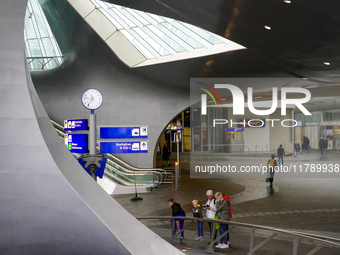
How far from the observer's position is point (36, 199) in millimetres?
4762

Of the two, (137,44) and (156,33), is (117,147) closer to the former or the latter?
(156,33)

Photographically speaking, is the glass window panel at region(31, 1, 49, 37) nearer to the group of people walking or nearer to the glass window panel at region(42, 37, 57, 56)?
the glass window panel at region(42, 37, 57, 56)

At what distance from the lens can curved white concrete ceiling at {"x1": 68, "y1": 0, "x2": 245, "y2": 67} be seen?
16.1 meters

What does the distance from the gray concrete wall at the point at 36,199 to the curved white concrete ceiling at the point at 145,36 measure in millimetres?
11148

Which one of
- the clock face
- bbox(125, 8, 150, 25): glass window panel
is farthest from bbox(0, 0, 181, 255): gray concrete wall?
bbox(125, 8, 150, 25): glass window panel

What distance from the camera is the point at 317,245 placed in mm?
5715

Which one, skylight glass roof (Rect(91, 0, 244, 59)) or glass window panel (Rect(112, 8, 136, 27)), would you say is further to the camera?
glass window panel (Rect(112, 8, 136, 27))

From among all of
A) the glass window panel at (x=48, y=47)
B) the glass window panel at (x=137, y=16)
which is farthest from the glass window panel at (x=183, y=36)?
the glass window panel at (x=48, y=47)

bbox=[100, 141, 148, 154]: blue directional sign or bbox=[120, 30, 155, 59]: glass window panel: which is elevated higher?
bbox=[120, 30, 155, 59]: glass window panel

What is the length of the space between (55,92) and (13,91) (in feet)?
55.0

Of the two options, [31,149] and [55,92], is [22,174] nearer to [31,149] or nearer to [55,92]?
[31,149]

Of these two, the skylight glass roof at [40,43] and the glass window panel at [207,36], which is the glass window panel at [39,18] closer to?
the skylight glass roof at [40,43]

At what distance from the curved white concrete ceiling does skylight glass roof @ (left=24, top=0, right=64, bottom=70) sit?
4712 millimetres

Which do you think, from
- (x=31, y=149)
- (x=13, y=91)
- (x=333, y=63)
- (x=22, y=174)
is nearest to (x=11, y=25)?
(x=13, y=91)
